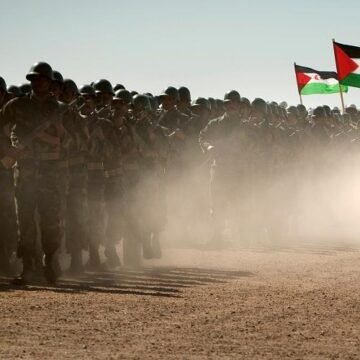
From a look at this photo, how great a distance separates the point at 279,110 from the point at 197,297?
1462 centimetres

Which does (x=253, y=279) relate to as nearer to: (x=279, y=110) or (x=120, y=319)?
(x=120, y=319)

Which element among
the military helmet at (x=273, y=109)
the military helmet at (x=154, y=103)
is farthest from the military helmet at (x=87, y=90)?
the military helmet at (x=273, y=109)

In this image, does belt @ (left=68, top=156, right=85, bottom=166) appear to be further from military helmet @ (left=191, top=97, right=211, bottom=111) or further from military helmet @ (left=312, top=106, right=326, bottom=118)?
military helmet @ (left=312, top=106, right=326, bottom=118)

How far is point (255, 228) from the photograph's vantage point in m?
19.5

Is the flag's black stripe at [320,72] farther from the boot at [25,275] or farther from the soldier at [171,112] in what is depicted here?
the boot at [25,275]

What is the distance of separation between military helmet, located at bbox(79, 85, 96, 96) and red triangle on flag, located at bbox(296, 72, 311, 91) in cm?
1895

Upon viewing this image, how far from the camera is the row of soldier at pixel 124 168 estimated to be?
459 inches

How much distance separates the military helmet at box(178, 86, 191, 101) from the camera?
1858cm

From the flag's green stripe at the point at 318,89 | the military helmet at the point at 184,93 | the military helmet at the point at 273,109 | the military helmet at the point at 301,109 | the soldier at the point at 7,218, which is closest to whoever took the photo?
the soldier at the point at 7,218

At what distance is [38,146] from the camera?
11.6 m

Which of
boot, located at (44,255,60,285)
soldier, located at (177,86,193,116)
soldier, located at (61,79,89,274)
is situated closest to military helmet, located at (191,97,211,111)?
soldier, located at (177,86,193,116)

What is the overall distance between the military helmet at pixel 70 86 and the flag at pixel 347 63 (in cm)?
1290

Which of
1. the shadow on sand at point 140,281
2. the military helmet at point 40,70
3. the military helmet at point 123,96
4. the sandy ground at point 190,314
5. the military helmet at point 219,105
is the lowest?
the sandy ground at point 190,314

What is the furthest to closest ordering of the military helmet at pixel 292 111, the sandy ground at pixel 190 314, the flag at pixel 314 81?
the flag at pixel 314 81 < the military helmet at pixel 292 111 < the sandy ground at pixel 190 314
